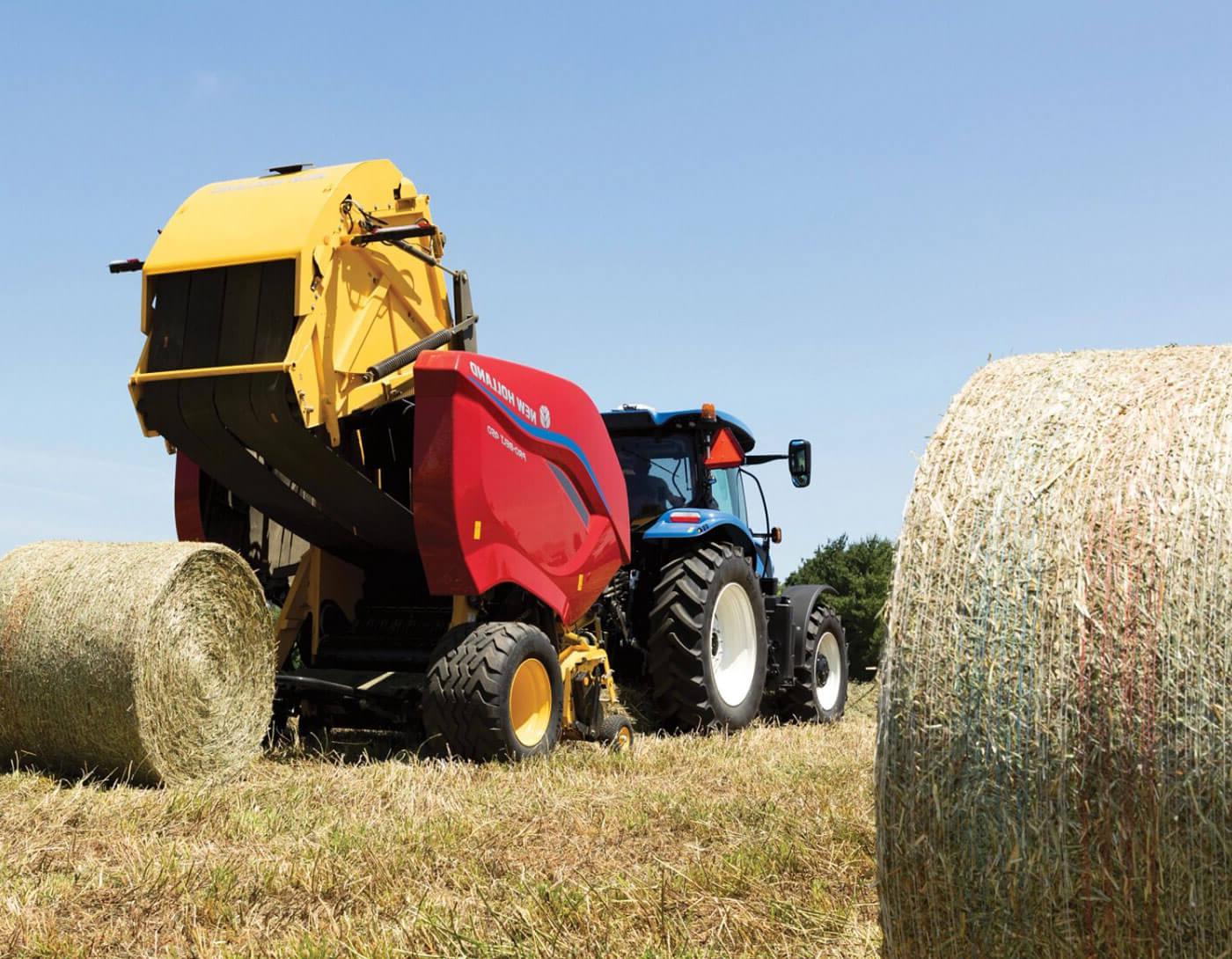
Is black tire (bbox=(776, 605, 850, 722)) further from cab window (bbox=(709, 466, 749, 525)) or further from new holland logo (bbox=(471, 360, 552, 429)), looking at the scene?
new holland logo (bbox=(471, 360, 552, 429))

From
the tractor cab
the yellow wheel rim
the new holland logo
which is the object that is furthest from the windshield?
the yellow wheel rim

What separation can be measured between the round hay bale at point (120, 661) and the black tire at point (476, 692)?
98 cm

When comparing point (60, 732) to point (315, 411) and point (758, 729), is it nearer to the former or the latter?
point (315, 411)

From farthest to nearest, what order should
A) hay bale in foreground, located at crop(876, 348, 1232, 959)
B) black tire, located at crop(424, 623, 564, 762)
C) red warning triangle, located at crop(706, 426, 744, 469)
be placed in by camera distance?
red warning triangle, located at crop(706, 426, 744, 469) < black tire, located at crop(424, 623, 564, 762) < hay bale in foreground, located at crop(876, 348, 1232, 959)

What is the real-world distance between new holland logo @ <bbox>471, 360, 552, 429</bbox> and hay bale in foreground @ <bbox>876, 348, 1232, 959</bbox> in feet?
11.5

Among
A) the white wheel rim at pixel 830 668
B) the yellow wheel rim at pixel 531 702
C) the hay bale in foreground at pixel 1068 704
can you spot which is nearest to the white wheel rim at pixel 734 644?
the white wheel rim at pixel 830 668

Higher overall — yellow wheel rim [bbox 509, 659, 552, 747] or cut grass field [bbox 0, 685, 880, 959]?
yellow wheel rim [bbox 509, 659, 552, 747]

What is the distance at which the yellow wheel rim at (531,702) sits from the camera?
6180mm

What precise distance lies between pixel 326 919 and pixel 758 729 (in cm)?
482

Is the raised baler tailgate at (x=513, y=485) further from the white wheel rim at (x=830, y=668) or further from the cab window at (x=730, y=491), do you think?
the white wheel rim at (x=830, y=668)

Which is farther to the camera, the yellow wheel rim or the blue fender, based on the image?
the blue fender

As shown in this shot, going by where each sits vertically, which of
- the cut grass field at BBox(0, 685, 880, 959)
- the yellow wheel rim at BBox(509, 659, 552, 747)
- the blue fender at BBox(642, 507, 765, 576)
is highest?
the blue fender at BBox(642, 507, 765, 576)

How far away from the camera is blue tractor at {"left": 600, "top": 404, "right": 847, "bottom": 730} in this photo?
751 centimetres

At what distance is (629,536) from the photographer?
760 cm
